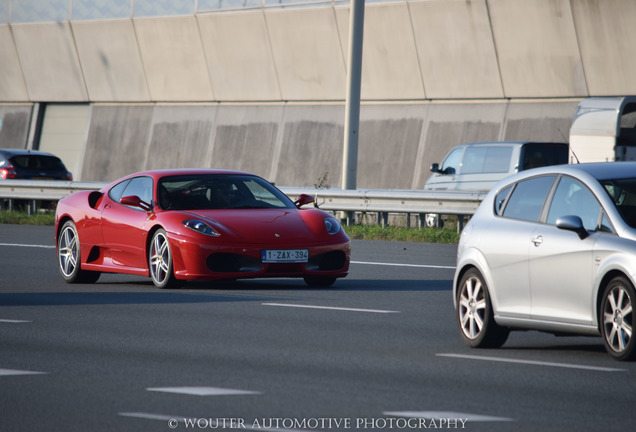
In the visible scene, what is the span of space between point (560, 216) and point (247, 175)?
6751mm

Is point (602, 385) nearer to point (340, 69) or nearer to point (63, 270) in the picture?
point (63, 270)

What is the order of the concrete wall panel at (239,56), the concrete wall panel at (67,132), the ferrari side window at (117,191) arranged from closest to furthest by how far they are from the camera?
the ferrari side window at (117,191)
the concrete wall panel at (239,56)
the concrete wall panel at (67,132)

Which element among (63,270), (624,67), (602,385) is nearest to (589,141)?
(624,67)

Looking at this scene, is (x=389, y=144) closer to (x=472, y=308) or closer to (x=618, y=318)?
(x=472, y=308)

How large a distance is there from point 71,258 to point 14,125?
1083 inches

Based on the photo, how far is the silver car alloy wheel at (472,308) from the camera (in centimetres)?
967

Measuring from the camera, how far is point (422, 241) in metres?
23.1

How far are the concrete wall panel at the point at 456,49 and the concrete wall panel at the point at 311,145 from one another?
3.10 meters

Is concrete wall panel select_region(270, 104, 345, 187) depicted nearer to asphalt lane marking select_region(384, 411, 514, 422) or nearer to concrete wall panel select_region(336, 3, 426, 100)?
concrete wall panel select_region(336, 3, 426, 100)

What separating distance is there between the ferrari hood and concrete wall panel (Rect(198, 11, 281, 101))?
2066 centimetres

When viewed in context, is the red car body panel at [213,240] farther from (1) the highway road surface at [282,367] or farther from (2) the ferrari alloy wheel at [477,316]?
(2) the ferrari alloy wheel at [477,316]

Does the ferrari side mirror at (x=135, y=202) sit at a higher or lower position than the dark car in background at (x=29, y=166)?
lower

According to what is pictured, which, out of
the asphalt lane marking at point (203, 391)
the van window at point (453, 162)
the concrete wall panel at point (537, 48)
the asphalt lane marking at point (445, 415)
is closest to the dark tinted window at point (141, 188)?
the asphalt lane marking at point (203, 391)

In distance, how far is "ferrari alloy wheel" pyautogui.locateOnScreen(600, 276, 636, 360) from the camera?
8336 mm
